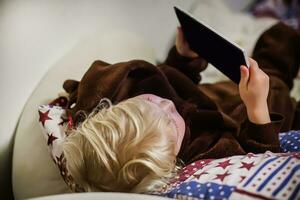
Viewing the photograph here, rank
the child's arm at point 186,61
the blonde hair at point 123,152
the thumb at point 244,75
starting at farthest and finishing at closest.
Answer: the child's arm at point 186,61 < the thumb at point 244,75 < the blonde hair at point 123,152

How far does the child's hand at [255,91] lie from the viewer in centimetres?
95

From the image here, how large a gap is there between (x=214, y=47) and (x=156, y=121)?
0.87 ft

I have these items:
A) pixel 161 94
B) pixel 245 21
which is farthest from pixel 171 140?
pixel 245 21

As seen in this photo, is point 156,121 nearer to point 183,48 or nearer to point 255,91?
point 255,91

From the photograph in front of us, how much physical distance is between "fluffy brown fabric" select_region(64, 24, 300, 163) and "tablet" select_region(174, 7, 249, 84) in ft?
0.26

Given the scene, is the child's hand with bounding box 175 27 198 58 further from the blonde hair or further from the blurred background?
the blonde hair

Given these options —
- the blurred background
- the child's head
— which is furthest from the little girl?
the blurred background

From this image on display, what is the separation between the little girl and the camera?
85 cm

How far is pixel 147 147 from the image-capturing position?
33.3 inches

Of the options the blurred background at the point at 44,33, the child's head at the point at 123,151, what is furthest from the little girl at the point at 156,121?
the blurred background at the point at 44,33

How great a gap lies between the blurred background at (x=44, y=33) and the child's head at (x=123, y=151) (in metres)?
0.25

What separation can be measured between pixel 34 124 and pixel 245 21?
102 centimetres

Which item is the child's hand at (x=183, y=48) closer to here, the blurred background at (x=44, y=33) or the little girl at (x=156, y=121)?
the little girl at (x=156, y=121)

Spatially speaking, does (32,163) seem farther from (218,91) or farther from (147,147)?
(218,91)
